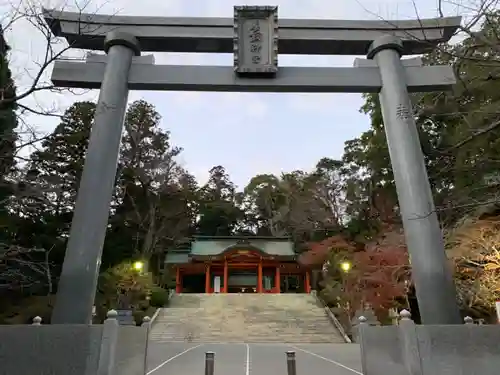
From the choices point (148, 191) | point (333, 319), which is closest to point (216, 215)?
point (148, 191)

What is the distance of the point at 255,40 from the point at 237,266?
2148 cm

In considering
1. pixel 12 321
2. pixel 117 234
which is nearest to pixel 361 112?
pixel 117 234

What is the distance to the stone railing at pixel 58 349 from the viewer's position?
4.11 m

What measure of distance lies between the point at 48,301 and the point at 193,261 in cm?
1188

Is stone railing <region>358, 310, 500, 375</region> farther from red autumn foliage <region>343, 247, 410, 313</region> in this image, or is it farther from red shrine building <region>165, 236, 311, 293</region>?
red shrine building <region>165, 236, 311, 293</region>

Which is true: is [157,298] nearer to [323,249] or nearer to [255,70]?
[323,249]

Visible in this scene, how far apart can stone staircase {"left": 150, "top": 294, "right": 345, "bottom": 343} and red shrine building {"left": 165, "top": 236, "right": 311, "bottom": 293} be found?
10.5 feet

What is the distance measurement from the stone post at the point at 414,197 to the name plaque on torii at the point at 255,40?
1893mm

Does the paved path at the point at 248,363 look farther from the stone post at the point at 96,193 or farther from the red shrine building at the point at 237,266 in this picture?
the red shrine building at the point at 237,266

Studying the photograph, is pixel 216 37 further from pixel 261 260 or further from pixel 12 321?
pixel 261 260

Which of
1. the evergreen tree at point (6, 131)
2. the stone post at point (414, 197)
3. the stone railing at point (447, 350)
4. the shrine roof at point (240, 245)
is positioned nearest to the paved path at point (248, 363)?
the stone post at point (414, 197)

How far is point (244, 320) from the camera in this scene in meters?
19.1

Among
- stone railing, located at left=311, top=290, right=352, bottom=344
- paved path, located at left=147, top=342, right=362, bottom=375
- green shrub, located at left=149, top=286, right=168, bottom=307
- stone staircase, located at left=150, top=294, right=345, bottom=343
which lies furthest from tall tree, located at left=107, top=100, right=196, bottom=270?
paved path, located at left=147, top=342, right=362, bottom=375

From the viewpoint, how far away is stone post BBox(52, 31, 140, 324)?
5.55 meters
